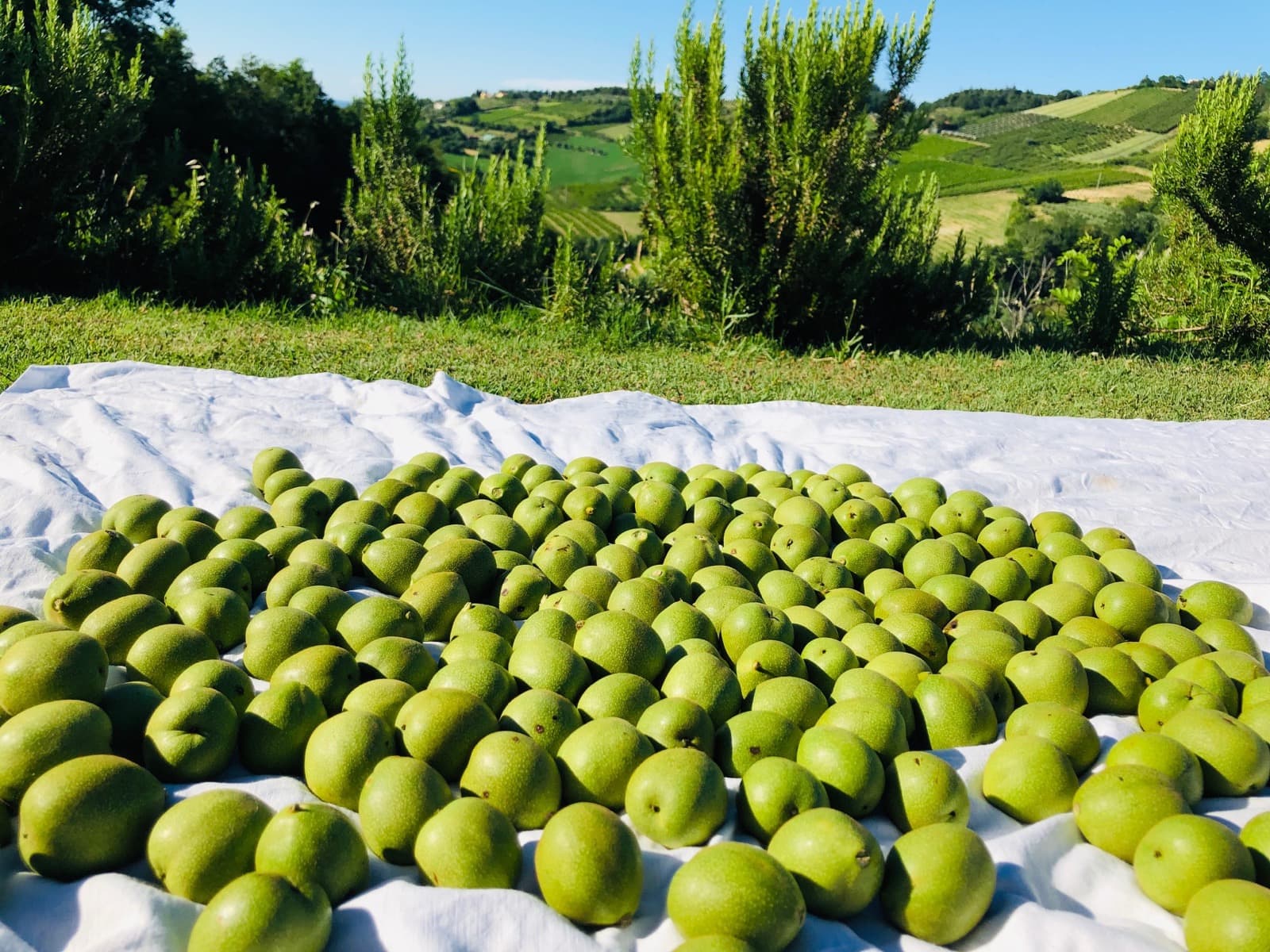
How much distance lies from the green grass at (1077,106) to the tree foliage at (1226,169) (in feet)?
175

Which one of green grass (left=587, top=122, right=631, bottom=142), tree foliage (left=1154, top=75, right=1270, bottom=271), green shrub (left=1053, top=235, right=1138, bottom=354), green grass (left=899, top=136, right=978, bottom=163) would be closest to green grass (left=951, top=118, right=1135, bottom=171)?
green grass (left=899, top=136, right=978, bottom=163)

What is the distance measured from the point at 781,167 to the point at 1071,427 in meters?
4.75

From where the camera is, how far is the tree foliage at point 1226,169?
35.3 feet

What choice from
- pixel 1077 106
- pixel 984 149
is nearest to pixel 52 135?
pixel 984 149

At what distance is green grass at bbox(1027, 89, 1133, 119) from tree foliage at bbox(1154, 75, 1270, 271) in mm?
53278

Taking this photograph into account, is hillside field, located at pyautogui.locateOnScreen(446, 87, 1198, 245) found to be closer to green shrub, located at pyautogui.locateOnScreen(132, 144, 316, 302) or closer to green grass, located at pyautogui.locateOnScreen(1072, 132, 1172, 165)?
green grass, located at pyautogui.locateOnScreen(1072, 132, 1172, 165)

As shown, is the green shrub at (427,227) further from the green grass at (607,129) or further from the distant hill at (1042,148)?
the green grass at (607,129)

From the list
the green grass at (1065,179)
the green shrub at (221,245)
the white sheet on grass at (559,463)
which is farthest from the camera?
the green grass at (1065,179)

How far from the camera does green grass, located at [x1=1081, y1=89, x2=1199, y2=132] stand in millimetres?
51581

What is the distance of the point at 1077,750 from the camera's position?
2691 millimetres

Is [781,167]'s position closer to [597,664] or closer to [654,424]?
[654,424]

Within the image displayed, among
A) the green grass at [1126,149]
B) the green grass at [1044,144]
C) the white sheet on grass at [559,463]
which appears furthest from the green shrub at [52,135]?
the green grass at [1126,149]

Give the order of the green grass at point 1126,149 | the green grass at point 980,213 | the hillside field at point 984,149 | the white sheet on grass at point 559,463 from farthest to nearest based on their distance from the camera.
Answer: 1. the green grass at point 1126,149
2. the green grass at point 980,213
3. the hillside field at point 984,149
4. the white sheet on grass at point 559,463

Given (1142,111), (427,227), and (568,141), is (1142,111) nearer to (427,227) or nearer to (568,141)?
(568,141)
